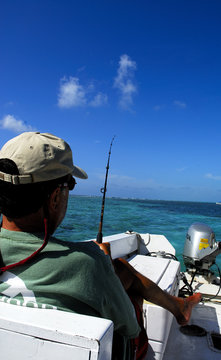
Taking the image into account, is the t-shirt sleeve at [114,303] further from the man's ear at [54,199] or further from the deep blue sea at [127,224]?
the deep blue sea at [127,224]

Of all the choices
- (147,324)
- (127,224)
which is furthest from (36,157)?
(127,224)

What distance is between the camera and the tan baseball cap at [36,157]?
92 centimetres

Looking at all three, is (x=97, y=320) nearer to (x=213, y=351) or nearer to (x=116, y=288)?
(x=116, y=288)

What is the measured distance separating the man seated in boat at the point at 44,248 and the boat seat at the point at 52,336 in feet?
0.31

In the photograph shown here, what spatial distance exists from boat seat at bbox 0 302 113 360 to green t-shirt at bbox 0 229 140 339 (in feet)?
0.27

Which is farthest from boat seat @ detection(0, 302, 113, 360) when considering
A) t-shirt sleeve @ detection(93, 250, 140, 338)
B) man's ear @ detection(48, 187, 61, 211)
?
man's ear @ detection(48, 187, 61, 211)

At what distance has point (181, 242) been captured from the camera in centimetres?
1028

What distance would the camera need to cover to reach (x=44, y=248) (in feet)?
3.05

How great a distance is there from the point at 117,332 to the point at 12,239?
0.57 meters

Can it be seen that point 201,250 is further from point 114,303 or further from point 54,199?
point 54,199

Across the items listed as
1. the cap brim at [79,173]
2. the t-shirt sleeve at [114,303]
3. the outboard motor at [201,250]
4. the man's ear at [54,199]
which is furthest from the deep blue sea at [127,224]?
the man's ear at [54,199]

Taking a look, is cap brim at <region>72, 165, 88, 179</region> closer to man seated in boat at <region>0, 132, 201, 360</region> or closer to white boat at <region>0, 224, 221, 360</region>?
man seated in boat at <region>0, 132, 201, 360</region>

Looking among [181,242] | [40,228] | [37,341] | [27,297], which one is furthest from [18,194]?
[181,242]

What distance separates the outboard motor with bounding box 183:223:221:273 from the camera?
11.9ft
